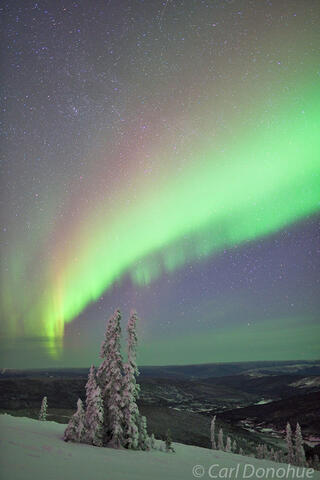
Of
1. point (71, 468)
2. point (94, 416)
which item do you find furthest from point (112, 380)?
point (71, 468)

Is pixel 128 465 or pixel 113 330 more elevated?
pixel 113 330

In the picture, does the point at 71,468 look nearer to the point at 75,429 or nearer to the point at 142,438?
the point at 75,429

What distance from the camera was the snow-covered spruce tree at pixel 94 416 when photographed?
1971cm

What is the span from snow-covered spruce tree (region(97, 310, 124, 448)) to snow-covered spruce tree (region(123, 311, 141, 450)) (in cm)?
40

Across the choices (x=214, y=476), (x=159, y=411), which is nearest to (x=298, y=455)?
(x=214, y=476)

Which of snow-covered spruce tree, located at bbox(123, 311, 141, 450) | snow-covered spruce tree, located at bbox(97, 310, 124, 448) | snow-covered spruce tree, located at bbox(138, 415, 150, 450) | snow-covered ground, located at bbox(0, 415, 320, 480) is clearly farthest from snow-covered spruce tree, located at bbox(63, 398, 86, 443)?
snow-covered spruce tree, located at bbox(138, 415, 150, 450)

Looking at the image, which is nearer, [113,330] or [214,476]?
[214,476]

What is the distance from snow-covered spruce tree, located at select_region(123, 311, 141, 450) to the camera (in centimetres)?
2142

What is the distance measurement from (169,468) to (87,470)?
5.46 meters

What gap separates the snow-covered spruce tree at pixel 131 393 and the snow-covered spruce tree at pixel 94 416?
1992 mm

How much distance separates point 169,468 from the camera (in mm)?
14695

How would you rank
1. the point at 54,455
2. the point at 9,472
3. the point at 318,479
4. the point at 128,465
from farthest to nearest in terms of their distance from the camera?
the point at 318,479 → the point at 128,465 → the point at 54,455 → the point at 9,472

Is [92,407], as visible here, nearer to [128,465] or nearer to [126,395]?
[126,395]

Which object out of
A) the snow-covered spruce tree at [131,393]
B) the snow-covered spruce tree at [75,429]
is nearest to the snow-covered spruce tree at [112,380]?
the snow-covered spruce tree at [131,393]
